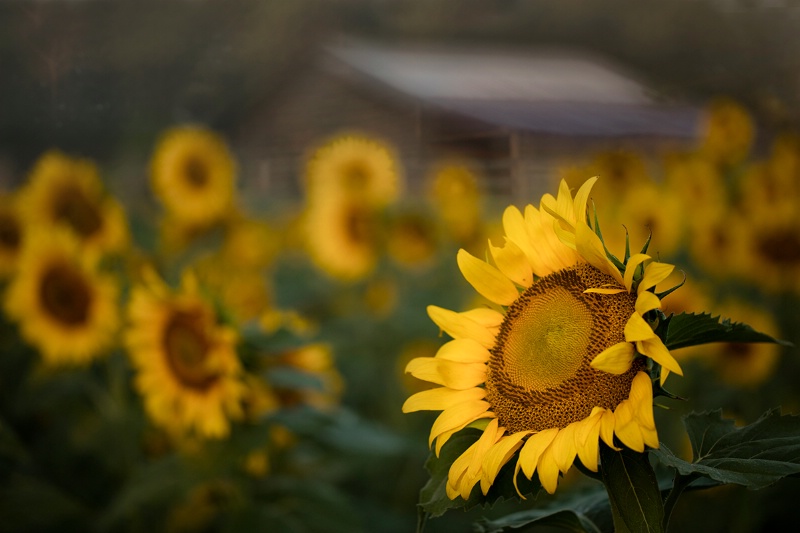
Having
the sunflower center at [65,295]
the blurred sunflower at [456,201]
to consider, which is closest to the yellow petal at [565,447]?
the blurred sunflower at [456,201]

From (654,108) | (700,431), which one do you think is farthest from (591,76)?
(700,431)

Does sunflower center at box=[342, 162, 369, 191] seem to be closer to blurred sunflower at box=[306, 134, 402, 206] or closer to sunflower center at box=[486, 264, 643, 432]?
blurred sunflower at box=[306, 134, 402, 206]

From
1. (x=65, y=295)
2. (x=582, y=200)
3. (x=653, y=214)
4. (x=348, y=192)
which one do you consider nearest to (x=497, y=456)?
(x=582, y=200)

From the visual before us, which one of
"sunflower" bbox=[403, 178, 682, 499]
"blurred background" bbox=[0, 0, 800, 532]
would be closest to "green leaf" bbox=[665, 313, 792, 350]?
"sunflower" bbox=[403, 178, 682, 499]

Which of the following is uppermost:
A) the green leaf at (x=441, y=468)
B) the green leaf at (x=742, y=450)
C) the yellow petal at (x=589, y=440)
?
the yellow petal at (x=589, y=440)

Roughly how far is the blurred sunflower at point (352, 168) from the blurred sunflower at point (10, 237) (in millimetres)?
591

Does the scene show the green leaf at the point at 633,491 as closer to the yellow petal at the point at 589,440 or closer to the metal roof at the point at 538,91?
the yellow petal at the point at 589,440

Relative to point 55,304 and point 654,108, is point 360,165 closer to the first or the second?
point 55,304

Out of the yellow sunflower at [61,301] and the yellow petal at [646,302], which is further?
the yellow sunflower at [61,301]

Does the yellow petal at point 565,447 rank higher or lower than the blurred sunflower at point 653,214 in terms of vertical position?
lower

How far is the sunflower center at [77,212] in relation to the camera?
1.47 metres

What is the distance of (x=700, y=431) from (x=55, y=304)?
118 centimetres

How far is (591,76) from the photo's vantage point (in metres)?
0.97

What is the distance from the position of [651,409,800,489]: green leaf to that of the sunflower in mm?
35
